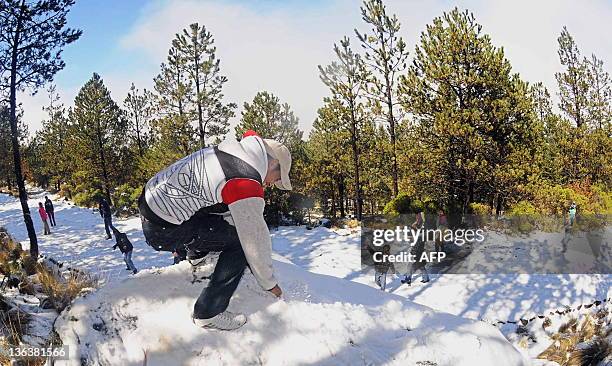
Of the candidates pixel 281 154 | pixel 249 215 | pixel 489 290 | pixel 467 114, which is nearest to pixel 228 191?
pixel 249 215

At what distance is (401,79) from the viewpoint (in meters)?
15.7

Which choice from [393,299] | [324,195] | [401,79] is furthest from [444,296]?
[324,195]

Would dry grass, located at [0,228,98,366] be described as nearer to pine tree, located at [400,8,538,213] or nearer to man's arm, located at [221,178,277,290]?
man's arm, located at [221,178,277,290]

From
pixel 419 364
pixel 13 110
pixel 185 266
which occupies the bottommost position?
pixel 419 364

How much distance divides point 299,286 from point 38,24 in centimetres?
1510

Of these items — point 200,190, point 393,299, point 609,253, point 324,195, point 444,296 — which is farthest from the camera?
point 324,195

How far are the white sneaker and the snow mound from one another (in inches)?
1.7

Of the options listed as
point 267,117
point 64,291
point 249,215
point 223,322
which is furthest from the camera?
point 267,117

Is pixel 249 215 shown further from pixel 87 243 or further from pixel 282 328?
pixel 87 243

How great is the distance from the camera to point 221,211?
250cm

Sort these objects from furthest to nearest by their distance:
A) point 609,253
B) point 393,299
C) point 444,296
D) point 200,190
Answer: point 609,253
point 444,296
point 393,299
point 200,190

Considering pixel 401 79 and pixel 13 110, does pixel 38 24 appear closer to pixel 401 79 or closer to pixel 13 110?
pixel 13 110

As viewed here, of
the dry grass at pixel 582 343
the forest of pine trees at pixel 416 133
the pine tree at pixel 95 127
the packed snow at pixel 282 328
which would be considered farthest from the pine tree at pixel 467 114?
the pine tree at pixel 95 127

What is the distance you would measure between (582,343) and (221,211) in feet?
11.7
